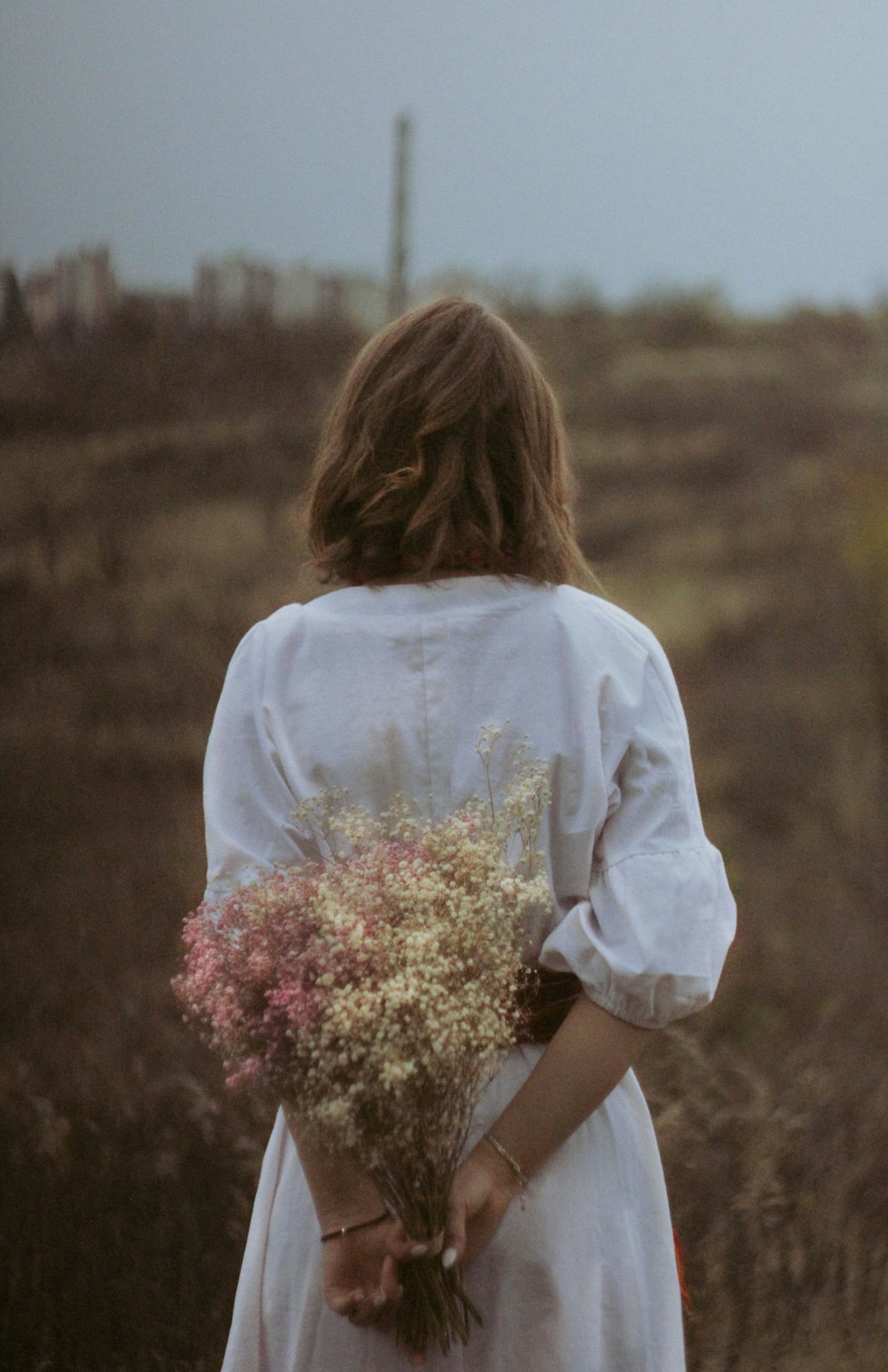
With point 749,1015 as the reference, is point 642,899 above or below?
above

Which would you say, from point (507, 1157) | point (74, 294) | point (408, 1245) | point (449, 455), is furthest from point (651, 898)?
point (74, 294)

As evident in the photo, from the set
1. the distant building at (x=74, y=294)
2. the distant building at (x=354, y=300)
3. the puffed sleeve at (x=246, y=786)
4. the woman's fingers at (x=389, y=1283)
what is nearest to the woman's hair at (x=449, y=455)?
the puffed sleeve at (x=246, y=786)

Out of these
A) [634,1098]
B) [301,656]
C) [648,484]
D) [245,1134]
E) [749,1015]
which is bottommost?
[749,1015]

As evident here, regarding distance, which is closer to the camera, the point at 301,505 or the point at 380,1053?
the point at 380,1053

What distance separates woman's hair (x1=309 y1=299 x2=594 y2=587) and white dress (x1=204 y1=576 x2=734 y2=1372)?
0.04 meters

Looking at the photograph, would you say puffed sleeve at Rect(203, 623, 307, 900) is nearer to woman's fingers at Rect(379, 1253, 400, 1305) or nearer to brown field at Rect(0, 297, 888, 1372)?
brown field at Rect(0, 297, 888, 1372)

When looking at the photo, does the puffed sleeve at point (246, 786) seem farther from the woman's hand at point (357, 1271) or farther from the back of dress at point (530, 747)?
the woman's hand at point (357, 1271)

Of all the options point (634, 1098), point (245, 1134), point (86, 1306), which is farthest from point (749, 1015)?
point (634, 1098)

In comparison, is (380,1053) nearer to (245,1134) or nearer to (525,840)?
(525,840)

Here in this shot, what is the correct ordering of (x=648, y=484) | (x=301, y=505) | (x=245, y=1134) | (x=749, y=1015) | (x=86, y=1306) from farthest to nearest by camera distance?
(x=648, y=484) < (x=749, y=1015) < (x=245, y=1134) < (x=86, y=1306) < (x=301, y=505)

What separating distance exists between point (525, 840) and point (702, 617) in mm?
10743

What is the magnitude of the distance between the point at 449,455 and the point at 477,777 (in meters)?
0.36

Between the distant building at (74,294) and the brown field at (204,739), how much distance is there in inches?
5.9

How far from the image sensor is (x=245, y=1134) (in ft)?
10.9
